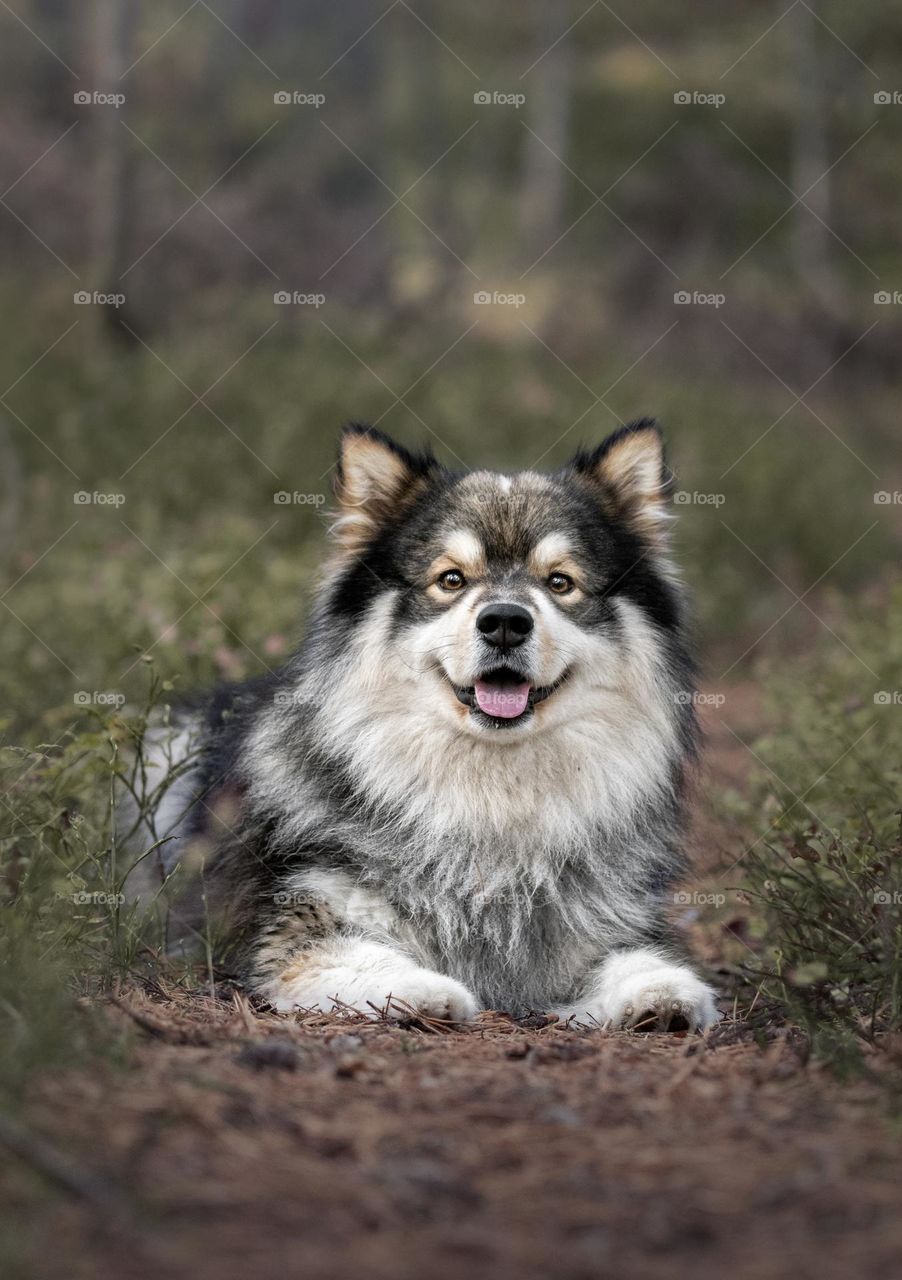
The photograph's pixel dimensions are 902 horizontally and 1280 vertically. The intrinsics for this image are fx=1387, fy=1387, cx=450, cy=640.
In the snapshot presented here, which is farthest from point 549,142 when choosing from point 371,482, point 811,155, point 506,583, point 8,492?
point 506,583

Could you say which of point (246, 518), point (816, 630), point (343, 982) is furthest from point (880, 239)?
point (343, 982)

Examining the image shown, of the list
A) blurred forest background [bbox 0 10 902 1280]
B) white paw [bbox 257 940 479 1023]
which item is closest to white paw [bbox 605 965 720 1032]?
blurred forest background [bbox 0 10 902 1280]

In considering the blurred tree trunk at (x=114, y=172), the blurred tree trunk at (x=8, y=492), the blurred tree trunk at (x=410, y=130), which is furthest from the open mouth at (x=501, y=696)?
the blurred tree trunk at (x=410, y=130)

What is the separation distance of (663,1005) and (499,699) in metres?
1.02

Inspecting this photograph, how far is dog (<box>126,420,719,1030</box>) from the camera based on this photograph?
4.30 m

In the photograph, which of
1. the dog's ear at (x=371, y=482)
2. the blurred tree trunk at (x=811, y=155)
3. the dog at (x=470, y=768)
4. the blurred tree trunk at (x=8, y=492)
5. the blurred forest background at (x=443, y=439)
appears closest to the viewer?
the blurred forest background at (x=443, y=439)

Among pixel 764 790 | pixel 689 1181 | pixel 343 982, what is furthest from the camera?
pixel 764 790

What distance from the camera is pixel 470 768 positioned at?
438 cm

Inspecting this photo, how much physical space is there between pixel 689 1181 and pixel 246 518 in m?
7.37

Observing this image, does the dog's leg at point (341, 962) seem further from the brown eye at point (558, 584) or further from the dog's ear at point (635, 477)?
the dog's ear at point (635, 477)

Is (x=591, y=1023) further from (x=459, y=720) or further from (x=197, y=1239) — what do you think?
(x=197, y=1239)

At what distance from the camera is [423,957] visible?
4.38 metres

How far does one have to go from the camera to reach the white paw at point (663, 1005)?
3992 mm

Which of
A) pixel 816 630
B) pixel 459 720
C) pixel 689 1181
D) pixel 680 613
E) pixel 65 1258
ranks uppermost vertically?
pixel 816 630
